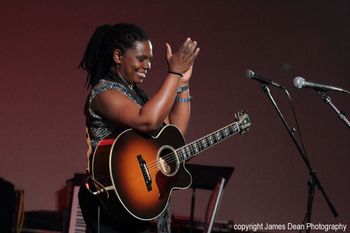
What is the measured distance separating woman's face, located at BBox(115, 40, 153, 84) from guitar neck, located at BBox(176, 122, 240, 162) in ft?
1.26

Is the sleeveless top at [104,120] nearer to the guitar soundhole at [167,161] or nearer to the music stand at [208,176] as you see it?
the guitar soundhole at [167,161]

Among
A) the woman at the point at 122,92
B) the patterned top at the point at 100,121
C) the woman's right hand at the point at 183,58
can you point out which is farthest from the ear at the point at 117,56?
the woman's right hand at the point at 183,58

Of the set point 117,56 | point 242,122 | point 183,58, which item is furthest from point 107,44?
point 242,122

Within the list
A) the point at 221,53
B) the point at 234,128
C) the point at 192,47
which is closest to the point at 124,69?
the point at 192,47

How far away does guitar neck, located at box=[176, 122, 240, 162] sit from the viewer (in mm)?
2705

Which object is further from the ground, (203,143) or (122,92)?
(122,92)

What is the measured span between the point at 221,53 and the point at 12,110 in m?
1.96

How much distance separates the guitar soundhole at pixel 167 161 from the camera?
2588 millimetres

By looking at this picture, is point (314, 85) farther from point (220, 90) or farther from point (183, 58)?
point (220, 90)

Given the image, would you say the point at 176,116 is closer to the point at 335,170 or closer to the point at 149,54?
the point at 149,54

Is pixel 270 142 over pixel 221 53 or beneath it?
beneath

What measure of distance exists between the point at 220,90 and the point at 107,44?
2753mm

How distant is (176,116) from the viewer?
2.89 m

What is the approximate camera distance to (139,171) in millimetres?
2469
